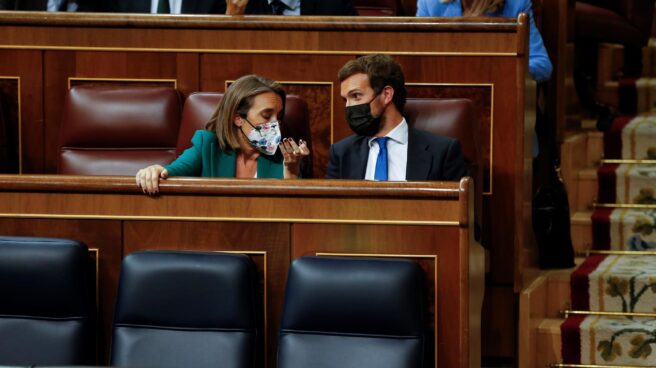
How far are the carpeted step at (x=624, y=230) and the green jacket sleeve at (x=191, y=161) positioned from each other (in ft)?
2.29

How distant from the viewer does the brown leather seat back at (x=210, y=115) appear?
1743 millimetres

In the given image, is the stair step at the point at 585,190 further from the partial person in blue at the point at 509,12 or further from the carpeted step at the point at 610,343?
the carpeted step at the point at 610,343

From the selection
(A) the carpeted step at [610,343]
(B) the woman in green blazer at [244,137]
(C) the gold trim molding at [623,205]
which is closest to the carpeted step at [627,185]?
(C) the gold trim molding at [623,205]

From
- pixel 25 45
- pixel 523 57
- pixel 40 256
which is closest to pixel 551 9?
pixel 523 57

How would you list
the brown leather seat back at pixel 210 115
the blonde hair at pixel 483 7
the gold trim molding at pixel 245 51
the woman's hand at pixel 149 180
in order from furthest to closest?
the blonde hair at pixel 483 7
the gold trim molding at pixel 245 51
the brown leather seat back at pixel 210 115
the woman's hand at pixel 149 180

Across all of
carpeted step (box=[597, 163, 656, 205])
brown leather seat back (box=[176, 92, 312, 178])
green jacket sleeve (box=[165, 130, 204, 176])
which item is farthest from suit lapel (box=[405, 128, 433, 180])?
carpeted step (box=[597, 163, 656, 205])

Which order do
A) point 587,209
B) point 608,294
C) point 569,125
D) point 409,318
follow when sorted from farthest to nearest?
point 569,125 → point 587,209 → point 608,294 → point 409,318

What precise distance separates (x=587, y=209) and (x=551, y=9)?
0.34 m

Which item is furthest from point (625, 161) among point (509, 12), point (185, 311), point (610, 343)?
point (185, 311)

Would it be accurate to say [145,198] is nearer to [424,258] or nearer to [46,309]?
[46,309]

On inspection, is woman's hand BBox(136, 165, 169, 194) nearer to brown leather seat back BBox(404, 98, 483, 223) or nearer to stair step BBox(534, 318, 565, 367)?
brown leather seat back BBox(404, 98, 483, 223)

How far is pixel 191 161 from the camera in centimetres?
167

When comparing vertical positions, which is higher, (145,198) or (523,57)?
(523,57)

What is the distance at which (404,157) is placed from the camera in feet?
5.58
